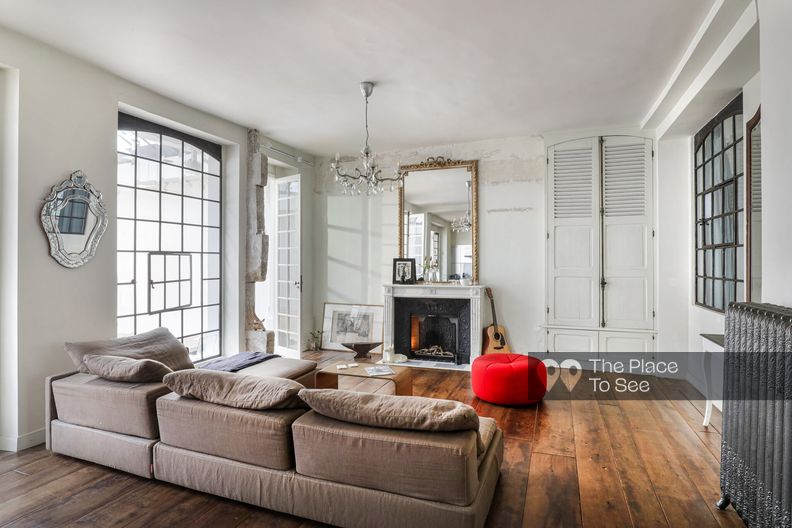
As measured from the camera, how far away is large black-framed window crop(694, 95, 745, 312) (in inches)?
128

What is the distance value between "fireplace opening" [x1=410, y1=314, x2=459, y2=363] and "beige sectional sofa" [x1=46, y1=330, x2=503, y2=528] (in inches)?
112

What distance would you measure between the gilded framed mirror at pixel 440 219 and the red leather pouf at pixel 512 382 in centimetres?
174

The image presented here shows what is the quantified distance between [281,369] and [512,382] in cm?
195

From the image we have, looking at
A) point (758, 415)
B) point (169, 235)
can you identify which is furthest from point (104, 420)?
point (758, 415)

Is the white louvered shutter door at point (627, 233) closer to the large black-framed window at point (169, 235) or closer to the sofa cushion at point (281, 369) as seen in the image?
the sofa cushion at point (281, 369)

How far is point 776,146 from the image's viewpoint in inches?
73.8

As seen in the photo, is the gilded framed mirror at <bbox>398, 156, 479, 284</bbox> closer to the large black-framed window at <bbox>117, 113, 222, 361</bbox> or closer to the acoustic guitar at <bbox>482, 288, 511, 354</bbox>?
the acoustic guitar at <bbox>482, 288, 511, 354</bbox>

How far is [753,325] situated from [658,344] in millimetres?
3162

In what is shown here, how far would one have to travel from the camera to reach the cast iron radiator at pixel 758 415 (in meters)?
1.52

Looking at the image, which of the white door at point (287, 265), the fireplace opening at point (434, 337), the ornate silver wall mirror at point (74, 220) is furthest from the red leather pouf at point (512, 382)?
the ornate silver wall mirror at point (74, 220)

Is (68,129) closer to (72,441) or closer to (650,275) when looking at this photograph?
(72,441)

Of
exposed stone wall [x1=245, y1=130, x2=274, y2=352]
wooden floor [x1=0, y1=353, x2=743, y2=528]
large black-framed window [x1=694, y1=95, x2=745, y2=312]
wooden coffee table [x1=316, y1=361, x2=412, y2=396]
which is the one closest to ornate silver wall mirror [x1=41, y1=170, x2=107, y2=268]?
wooden floor [x1=0, y1=353, x2=743, y2=528]

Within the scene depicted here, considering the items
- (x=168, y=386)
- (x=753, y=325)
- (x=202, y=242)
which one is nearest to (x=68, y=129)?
(x=202, y=242)

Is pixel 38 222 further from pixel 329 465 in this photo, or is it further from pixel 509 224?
pixel 509 224
